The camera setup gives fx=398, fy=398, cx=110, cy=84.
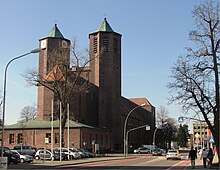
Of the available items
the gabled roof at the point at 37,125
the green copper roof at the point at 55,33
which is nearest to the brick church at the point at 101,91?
the green copper roof at the point at 55,33

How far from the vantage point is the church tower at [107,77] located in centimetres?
9844

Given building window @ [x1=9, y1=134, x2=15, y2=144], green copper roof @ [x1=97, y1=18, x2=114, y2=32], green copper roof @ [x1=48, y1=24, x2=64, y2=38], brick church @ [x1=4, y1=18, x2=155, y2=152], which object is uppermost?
green copper roof @ [x1=97, y1=18, x2=114, y2=32]

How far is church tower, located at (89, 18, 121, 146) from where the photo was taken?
98.4 metres

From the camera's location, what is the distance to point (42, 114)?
8700 centimetres

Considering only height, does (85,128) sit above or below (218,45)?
below

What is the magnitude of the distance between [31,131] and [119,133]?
2855cm

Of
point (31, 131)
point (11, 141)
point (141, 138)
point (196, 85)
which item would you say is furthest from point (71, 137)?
point (141, 138)

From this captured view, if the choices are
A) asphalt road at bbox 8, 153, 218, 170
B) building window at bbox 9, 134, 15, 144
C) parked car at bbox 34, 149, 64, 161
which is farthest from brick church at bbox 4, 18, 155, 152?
asphalt road at bbox 8, 153, 218, 170

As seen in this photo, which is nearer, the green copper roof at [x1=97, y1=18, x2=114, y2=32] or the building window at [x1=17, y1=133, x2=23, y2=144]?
the building window at [x1=17, y1=133, x2=23, y2=144]

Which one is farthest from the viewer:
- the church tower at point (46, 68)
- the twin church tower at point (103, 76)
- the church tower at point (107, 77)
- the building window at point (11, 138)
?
the church tower at point (107, 77)

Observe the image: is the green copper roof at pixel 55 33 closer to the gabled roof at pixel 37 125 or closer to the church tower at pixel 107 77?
the church tower at pixel 107 77

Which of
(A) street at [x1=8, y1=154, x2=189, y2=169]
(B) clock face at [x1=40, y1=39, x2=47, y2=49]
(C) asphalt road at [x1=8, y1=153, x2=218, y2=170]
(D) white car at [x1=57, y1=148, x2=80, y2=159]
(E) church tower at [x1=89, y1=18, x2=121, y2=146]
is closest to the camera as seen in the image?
(C) asphalt road at [x1=8, y1=153, x2=218, y2=170]

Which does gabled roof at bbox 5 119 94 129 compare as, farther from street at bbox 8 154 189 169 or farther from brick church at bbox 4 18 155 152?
street at bbox 8 154 189 169

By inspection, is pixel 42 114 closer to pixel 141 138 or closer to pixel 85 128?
pixel 85 128
